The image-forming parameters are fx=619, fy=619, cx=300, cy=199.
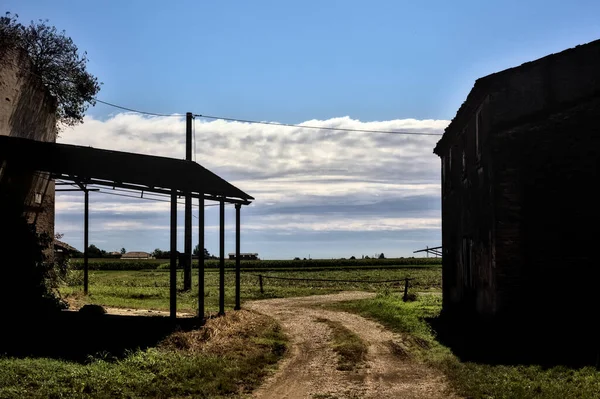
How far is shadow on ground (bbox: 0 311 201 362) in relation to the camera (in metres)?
12.9

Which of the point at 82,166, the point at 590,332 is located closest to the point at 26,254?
the point at 82,166

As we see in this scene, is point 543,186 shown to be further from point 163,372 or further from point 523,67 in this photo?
point 163,372

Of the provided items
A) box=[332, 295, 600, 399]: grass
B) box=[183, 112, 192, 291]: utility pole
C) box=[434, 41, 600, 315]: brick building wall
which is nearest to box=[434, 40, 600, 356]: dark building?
box=[434, 41, 600, 315]: brick building wall

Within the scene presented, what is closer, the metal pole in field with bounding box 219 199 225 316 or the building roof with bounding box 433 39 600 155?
the building roof with bounding box 433 39 600 155

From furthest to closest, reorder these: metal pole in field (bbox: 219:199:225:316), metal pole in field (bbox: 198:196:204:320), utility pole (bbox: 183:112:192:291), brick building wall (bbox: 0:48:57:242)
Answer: utility pole (bbox: 183:112:192:291) < metal pole in field (bbox: 219:199:225:316) < brick building wall (bbox: 0:48:57:242) < metal pole in field (bbox: 198:196:204:320)

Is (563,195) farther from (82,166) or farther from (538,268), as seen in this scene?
(82,166)

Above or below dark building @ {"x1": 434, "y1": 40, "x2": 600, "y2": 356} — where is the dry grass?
below

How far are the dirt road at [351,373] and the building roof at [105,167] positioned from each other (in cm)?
501

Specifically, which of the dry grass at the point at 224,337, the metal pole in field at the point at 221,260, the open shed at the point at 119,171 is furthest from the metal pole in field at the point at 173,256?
the metal pole in field at the point at 221,260

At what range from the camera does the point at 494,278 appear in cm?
1620

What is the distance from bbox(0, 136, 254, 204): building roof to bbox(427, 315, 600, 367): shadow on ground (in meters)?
7.81

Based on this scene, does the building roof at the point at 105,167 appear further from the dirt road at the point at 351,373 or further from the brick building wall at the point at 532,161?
the brick building wall at the point at 532,161

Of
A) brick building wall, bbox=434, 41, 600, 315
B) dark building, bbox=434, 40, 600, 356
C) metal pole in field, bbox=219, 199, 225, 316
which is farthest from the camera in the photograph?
metal pole in field, bbox=219, 199, 225, 316

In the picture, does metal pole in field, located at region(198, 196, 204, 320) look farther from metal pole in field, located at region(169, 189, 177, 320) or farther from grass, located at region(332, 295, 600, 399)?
grass, located at region(332, 295, 600, 399)
